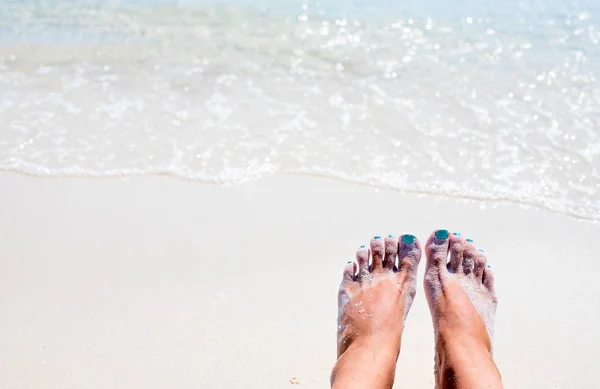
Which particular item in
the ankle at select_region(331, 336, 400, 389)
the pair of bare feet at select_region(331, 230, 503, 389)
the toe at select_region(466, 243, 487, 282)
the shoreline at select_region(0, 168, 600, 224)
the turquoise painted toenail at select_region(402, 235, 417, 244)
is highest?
the shoreline at select_region(0, 168, 600, 224)

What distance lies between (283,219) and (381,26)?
9.00 ft

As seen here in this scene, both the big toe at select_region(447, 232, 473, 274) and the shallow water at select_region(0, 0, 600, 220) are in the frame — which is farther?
the shallow water at select_region(0, 0, 600, 220)

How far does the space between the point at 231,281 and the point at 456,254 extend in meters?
0.94

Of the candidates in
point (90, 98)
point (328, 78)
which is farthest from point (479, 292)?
point (90, 98)

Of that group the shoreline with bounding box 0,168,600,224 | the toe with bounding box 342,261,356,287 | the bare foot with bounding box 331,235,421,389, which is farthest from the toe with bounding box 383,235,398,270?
the shoreline with bounding box 0,168,600,224

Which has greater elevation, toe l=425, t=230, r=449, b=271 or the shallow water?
the shallow water

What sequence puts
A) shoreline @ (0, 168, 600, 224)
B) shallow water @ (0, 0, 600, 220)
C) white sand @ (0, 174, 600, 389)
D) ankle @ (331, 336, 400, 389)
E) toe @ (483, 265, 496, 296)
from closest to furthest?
1. ankle @ (331, 336, 400, 389)
2. white sand @ (0, 174, 600, 389)
3. toe @ (483, 265, 496, 296)
4. shoreline @ (0, 168, 600, 224)
5. shallow water @ (0, 0, 600, 220)

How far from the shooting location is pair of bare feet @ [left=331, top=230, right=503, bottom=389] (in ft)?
7.02

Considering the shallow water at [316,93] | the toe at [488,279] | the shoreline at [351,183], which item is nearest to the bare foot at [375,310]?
the toe at [488,279]

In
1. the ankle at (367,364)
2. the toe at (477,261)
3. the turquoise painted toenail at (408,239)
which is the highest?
the turquoise painted toenail at (408,239)

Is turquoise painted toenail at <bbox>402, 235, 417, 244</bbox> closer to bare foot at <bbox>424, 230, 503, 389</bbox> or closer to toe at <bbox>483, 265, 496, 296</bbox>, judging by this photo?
bare foot at <bbox>424, 230, 503, 389</bbox>

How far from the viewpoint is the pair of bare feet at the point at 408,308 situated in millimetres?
2141

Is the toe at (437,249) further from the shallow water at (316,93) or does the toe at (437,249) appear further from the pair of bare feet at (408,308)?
the shallow water at (316,93)

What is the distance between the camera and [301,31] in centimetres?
515
